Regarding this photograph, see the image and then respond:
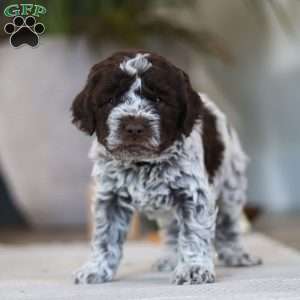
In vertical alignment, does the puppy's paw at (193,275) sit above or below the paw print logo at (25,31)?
below

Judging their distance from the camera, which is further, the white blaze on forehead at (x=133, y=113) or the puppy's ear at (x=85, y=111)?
the puppy's ear at (x=85, y=111)

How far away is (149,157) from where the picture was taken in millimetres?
2234

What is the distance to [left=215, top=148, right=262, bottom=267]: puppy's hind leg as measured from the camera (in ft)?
9.11

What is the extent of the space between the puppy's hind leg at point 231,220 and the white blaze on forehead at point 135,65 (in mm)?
696

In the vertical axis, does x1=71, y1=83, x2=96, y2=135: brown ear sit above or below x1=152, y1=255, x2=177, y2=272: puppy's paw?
above

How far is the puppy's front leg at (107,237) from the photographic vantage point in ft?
7.93

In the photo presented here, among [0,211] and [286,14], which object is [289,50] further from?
[0,211]

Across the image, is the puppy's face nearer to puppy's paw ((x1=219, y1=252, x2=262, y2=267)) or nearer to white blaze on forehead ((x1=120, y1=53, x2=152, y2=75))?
white blaze on forehead ((x1=120, y1=53, x2=152, y2=75))

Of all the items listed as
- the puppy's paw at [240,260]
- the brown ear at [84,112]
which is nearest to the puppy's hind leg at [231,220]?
the puppy's paw at [240,260]

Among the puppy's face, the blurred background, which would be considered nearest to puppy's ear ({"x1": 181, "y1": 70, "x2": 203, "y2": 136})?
the puppy's face

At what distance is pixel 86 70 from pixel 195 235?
6.82 ft

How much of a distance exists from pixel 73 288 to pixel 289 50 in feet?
9.82

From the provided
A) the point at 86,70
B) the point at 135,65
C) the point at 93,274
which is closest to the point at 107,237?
the point at 93,274

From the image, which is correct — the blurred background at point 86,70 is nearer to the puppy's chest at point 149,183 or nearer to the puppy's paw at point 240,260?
the puppy's paw at point 240,260
